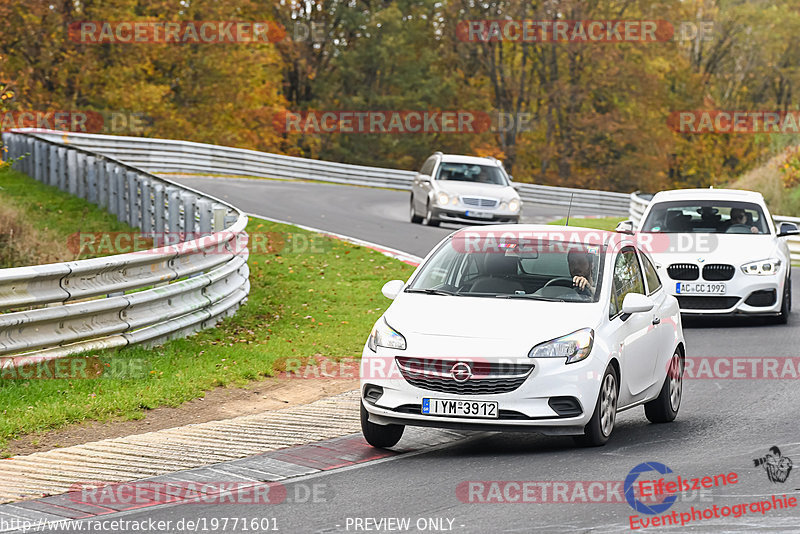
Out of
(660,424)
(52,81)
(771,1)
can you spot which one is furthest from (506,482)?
(771,1)

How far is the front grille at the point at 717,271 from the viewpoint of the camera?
15.9 metres

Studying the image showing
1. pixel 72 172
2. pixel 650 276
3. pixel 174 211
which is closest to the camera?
pixel 650 276

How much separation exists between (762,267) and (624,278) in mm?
6914

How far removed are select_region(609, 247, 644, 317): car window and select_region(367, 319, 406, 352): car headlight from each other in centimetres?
162

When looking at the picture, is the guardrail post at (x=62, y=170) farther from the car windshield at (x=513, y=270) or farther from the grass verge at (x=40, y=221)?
the car windshield at (x=513, y=270)

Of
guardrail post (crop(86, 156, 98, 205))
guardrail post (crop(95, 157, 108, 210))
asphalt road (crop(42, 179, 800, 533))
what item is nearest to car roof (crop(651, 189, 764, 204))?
asphalt road (crop(42, 179, 800, 533))

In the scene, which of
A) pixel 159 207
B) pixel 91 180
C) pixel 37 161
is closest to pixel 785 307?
pixel 159 207

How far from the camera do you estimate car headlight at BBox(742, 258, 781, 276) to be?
52.2 feet

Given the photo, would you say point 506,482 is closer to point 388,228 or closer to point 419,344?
point 419,344

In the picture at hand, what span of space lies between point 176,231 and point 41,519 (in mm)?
13098

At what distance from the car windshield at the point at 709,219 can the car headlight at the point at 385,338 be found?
353 inches

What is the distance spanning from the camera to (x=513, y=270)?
31.9 ft

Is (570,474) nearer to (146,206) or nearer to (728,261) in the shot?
(728,261)

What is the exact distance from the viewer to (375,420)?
8.70 meters
